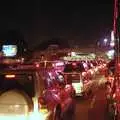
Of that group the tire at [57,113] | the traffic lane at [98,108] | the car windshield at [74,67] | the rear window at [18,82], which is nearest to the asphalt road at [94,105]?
the traffic lane at [98,108]

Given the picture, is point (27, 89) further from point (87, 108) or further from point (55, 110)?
point (87, 108)

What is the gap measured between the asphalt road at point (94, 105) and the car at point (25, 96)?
4.53 meters

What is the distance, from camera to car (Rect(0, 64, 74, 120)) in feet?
37.6

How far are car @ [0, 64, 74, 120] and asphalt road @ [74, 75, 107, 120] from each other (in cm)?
453

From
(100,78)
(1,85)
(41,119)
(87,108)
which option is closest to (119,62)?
(41,119)

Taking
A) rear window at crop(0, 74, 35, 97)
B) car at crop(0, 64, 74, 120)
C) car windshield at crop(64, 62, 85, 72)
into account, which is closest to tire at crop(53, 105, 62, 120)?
car at crop(0, 64, 74, 120)

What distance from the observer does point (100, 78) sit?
2892 cm

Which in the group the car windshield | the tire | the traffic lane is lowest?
the traffic lane

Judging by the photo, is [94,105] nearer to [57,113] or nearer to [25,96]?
[57,113]

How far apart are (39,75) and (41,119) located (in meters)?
1.10

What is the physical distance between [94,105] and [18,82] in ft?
29.9

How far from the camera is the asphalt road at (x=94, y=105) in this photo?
56.0 feet

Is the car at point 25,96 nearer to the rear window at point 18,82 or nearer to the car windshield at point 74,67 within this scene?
the rear window at point 18,82

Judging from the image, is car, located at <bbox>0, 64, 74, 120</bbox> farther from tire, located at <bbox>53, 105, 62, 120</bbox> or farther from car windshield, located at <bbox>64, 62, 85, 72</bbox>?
car windshield, located at <bbox>64, 62, 85, 72</bbox>
